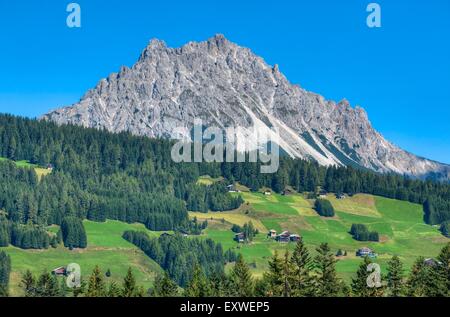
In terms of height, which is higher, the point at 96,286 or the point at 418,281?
the point at 96,286

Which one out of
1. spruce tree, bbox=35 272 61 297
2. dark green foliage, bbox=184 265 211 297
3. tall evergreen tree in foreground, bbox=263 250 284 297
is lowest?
spruce tree, bbox=35 272 61 297

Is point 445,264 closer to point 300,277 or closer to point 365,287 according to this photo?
point 365,287

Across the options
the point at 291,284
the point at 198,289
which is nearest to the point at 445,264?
the point at 291,284

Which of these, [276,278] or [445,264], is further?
[445,264]

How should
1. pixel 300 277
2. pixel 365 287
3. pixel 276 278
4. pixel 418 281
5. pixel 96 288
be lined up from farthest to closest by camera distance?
1. pixel 418 281
2. pixel 300 277
3. pixel 365 287
4. pixel 276 278
5. pixel 96 288

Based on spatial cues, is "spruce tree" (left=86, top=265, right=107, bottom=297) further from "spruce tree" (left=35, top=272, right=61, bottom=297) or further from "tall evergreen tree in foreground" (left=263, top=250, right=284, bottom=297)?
"tall evergreen tree in foreground" (left=263, top=250, right=284, bottom=297)

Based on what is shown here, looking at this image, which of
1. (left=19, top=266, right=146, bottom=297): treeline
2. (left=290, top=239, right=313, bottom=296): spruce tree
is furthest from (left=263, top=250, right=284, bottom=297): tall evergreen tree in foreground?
(left=19, top=266, right=146, bottom=297): treeline

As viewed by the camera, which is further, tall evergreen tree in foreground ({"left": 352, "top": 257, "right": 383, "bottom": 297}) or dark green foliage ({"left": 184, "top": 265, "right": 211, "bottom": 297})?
tall evergreen tree in foreground ({"left": 352, "top": 257, "right": 383, "bottom": 297})

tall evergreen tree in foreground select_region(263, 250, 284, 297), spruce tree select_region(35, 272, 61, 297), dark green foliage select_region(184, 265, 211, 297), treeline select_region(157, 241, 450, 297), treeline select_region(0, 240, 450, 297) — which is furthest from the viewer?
spruce tree select_region(35, 272, 61, 297)

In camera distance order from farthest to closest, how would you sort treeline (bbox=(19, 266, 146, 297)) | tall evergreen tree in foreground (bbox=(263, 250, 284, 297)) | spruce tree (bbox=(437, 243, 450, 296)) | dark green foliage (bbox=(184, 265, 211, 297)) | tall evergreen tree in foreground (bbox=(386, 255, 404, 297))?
tall evergreen tree in foreground (bbox=(386, 255, 404, 297))
spruce tree (bbox=(437, 243, 450, 296))
dark green foliage (bbox=(184, 265, 211, 297))
treeline (bbox=(19, 266, 146, 297))
tall evergreen tree in foreground (bbox=(263, 250, 284, 297))
